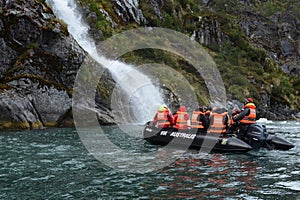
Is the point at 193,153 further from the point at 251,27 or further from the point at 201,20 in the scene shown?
the point at 251,27

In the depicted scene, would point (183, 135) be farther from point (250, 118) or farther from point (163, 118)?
point (250, 118)

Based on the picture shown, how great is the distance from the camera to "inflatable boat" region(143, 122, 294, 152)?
15.3 meters

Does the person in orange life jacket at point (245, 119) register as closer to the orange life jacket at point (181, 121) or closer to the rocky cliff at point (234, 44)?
the orange life jacket at point (181, 121)

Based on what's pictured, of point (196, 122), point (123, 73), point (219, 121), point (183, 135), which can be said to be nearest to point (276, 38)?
point (123, 73)

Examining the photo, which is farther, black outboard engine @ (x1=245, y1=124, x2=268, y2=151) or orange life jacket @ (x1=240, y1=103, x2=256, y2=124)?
orange life jacket @ (x1=240, y1=103, x2=256, y2=124)

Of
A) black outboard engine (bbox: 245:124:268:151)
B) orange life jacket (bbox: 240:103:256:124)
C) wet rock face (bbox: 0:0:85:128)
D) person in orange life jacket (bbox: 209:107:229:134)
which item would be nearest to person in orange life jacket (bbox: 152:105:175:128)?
person in orange life jacket (bbox: 209:107:229:134)

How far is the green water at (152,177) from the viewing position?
8.59 meters

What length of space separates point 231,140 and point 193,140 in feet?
6.60

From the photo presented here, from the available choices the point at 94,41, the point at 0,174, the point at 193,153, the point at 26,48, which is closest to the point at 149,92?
the point at 94,41

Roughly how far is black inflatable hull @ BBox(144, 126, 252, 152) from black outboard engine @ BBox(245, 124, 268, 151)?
1.62 feet

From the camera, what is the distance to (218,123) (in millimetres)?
16375

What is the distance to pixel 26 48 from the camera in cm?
2797

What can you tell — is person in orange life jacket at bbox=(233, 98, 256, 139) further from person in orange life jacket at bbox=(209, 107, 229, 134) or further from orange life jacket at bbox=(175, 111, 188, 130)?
orange life jacket at bbox=(175, 111, 188, 130)

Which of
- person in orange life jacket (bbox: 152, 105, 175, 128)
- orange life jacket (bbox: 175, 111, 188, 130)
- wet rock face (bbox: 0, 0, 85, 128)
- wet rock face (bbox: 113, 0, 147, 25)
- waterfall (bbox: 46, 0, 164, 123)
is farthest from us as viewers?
wet rock face (bbox: 113, 0, 147, 25)
